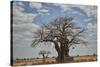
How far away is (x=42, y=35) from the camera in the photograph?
8.14 feet

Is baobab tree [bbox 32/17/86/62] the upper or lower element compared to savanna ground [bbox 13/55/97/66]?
upper

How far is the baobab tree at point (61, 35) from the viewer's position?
2484 mm

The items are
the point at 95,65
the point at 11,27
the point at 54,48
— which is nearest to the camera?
the point at 11,27

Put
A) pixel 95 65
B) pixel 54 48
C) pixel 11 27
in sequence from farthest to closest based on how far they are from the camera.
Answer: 1. pixel 95 65
2. pixel 54 48
3. pixel 11 27

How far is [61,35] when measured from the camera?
2551 millimetres

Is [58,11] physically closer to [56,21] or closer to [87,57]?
[56,21]

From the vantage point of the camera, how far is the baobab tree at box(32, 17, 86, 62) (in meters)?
2.48

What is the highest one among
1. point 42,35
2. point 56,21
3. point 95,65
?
point 56,21

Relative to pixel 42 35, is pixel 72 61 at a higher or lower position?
lower

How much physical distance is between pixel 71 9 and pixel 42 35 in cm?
49

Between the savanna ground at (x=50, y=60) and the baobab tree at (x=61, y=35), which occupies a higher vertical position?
the baobab tree at (x=61, y=35)

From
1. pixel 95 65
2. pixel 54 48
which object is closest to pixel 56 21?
pixel 54 48

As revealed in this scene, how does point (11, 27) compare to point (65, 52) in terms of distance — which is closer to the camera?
point (11, 27)

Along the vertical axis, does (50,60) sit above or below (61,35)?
below
